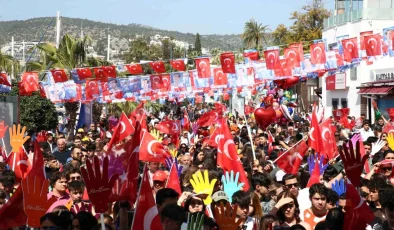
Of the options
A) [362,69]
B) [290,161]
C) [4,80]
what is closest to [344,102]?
[362,69]

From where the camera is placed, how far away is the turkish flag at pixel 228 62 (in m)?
20.7

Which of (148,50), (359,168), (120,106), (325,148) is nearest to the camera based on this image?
(359,168)

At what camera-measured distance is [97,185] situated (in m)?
6.17

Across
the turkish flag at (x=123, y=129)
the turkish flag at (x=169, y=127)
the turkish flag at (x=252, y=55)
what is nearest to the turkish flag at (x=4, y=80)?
the turkish flag at (x=169, y=127)

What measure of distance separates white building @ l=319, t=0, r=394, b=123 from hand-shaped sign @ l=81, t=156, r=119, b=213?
2919cm

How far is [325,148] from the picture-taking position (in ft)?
44.6

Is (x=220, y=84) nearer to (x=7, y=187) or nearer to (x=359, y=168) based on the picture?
(x=7, y=187)

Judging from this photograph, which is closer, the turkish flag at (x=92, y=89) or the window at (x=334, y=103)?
the turkish flag at (x=92, y=89)

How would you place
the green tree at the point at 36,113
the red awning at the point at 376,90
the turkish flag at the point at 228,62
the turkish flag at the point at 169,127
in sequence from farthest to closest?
the red awning at the point at 376,90 → the green tree at the point at 36,113 → the turkish flag at the point at 228,62 → the turkish flag at the point at 169,127

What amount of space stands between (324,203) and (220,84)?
17.1 m

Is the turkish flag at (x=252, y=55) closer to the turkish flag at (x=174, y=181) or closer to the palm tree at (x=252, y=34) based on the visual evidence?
the turkish flag at (x=174, y=181)

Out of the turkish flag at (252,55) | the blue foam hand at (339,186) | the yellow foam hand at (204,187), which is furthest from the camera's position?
the turkish flag at (252,55)

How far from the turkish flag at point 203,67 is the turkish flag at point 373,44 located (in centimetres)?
529

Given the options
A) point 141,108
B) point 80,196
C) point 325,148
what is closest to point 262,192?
point 80,196
